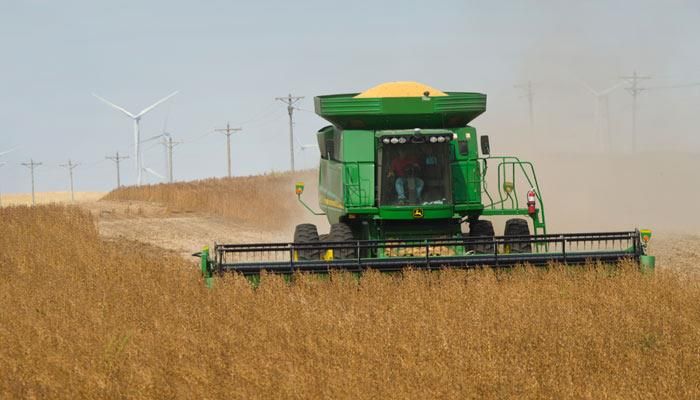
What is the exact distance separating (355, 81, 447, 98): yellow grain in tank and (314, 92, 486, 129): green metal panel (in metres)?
0.32

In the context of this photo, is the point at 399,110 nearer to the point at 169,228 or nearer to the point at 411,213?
the point at 411,213

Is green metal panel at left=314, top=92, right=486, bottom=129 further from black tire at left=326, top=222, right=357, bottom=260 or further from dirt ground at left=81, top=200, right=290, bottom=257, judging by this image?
dirt ground at left=81, top=200, right=290, bottom=257

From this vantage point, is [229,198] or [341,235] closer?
[341,235]

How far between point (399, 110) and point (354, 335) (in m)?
7.68

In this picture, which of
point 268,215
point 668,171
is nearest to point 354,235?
point 268,215

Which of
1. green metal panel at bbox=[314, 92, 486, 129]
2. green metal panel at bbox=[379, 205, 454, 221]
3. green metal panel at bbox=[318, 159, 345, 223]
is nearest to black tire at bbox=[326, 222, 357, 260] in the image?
green metal panel at bbox=[318, 159, 345, 223]

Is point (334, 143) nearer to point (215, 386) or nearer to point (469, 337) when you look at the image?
→ point (469, 337)

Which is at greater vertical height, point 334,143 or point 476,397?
point 334,143

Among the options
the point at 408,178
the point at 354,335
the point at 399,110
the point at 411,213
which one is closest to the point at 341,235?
the point at 411,213

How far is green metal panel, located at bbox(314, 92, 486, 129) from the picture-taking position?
59.7 ft

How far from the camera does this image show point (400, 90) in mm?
18766

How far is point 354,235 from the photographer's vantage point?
18484mm

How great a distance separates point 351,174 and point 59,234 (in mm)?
8722

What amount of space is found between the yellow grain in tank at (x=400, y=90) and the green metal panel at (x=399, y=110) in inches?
12.6
